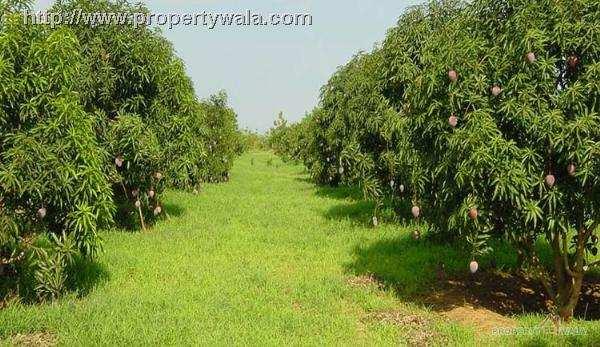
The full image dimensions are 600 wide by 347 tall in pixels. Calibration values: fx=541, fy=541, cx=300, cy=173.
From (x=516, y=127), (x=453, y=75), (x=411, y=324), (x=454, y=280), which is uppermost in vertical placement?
(x=453, y=75)

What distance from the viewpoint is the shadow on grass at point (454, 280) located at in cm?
736

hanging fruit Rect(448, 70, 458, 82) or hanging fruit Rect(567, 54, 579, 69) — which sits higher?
hanging fruit Rect(567, 54, 579, 69)

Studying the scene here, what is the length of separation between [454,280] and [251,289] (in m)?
3.09

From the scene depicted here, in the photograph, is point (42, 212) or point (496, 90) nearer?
point (496, 90)

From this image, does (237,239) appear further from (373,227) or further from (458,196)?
(458,196)

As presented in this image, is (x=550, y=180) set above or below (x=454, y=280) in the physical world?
above

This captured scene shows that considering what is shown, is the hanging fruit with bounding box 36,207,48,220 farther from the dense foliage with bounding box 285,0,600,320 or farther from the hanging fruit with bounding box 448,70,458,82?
the hanging fruit with bounding box 448,70,458,82

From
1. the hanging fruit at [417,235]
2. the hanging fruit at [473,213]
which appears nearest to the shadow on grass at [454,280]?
the hanging fruit at [417,235]

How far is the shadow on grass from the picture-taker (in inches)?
290

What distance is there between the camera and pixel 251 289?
7.54 meters

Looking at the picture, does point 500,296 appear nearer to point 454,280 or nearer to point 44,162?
point 454,280

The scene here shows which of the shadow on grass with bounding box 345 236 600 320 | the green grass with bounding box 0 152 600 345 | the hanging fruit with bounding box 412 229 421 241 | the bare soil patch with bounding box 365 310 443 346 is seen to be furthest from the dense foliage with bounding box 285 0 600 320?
the hanging fruit with bounding box 412 229 421 241

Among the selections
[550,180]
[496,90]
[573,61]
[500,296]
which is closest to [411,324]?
[500,296]

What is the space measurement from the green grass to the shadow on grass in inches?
1.9
